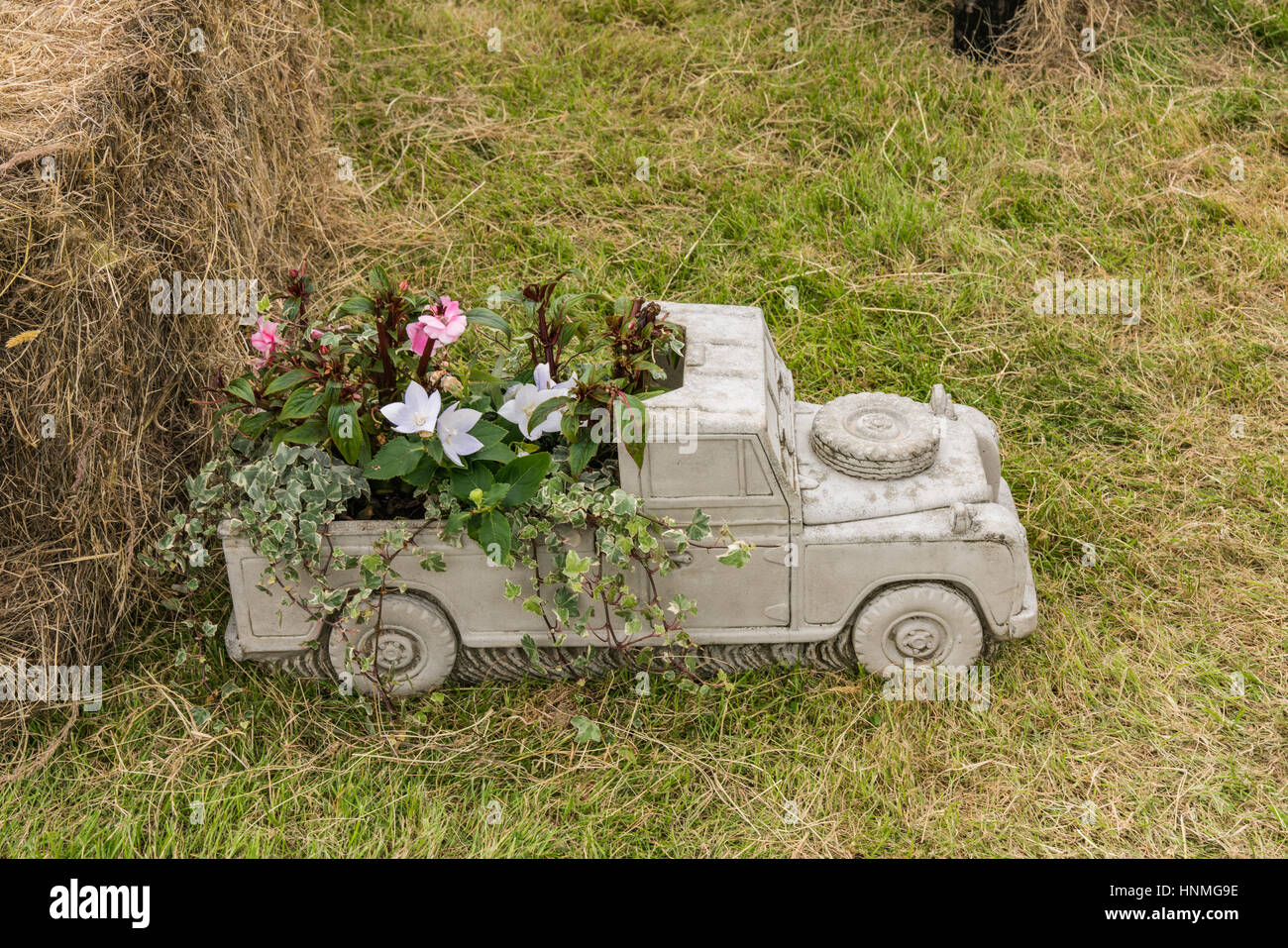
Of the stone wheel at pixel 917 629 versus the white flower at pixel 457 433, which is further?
the stone wheel at pixel 917 629

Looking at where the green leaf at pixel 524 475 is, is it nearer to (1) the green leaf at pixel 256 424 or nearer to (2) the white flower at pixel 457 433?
(2) the white flower at pixel 457 433

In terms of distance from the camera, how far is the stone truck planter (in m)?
3.96

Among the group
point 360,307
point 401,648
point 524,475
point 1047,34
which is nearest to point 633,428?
point 524,475

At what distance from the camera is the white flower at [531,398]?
13.2 ft

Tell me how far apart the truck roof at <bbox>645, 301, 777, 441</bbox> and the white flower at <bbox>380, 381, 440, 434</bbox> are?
0.66 m

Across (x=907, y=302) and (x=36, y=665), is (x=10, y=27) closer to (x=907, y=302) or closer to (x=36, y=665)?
(x=36, y=665)

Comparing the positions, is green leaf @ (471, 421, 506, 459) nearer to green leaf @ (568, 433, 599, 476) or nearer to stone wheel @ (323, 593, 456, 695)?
green leaf @ (568, 433, 599, 476)

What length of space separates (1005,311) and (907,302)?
47 centimetres

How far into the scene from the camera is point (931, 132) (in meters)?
6.93

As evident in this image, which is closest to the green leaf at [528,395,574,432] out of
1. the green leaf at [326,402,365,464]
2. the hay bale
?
the green leaf at [326,402,365,464]

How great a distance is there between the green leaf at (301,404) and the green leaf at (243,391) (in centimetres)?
18

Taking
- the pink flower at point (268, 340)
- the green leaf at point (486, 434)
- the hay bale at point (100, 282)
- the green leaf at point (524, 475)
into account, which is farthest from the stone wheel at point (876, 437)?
the hay bale at point (100, 282)

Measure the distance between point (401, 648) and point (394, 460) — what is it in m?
0.75

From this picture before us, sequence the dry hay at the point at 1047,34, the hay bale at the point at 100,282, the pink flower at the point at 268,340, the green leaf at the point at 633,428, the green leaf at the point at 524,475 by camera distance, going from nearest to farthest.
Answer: the green leaf at the point at 633,428
the green leaf at the point at 524,475
the pink flower at the point at 268,340
the hay bale at the point at 100,282
the dry hay at the point at 1047,34
